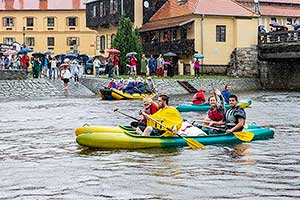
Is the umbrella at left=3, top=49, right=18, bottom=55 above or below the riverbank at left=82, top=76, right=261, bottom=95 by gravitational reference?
above

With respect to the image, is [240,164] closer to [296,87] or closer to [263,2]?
[296,87]

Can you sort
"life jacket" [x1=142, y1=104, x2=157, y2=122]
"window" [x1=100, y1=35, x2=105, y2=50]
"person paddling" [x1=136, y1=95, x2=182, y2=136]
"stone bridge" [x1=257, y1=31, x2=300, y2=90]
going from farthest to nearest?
"window" [x1=100, y1=35, x2=105, y2=50], "stone bridge" [x1=257, y1=31, x2=300, y2=90], "life jacket" [x1=142, y1=104, x2=157, y2=122], "person paddling" [x1=136, y1=95, x2=182, y2=136]

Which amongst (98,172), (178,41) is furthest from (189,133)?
(178,41)

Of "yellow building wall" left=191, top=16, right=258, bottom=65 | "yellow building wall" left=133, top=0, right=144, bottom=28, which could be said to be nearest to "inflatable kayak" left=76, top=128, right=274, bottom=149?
"yellow building wall" left=191, top=16, right=258, bottom=65

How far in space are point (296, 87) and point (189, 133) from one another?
37.3m

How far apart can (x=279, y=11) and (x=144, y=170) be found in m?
58.2

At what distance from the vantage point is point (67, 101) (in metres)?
36.0

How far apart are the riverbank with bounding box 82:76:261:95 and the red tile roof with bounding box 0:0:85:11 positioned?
3387 cm

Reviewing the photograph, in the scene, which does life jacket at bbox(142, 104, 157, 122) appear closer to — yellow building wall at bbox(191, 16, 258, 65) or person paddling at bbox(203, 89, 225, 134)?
person paddling at bbox(203, 89, 225, 134)

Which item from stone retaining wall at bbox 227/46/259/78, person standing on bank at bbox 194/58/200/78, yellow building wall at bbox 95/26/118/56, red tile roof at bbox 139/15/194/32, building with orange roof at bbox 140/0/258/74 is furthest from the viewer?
yellow building wall at bbox 95/26/118/56

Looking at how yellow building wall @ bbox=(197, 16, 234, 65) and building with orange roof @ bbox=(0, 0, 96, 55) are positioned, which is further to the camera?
building with orange roof @ bbox=(0, 0, 96, 55)

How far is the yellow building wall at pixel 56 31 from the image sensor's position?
78.9 metres

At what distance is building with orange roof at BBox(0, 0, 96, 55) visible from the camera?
78812mm

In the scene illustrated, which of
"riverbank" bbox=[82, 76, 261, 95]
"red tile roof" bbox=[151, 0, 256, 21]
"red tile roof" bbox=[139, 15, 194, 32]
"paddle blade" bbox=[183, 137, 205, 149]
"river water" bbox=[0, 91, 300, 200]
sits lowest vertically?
"river water" bbox=[0, 91, 300, 200]
